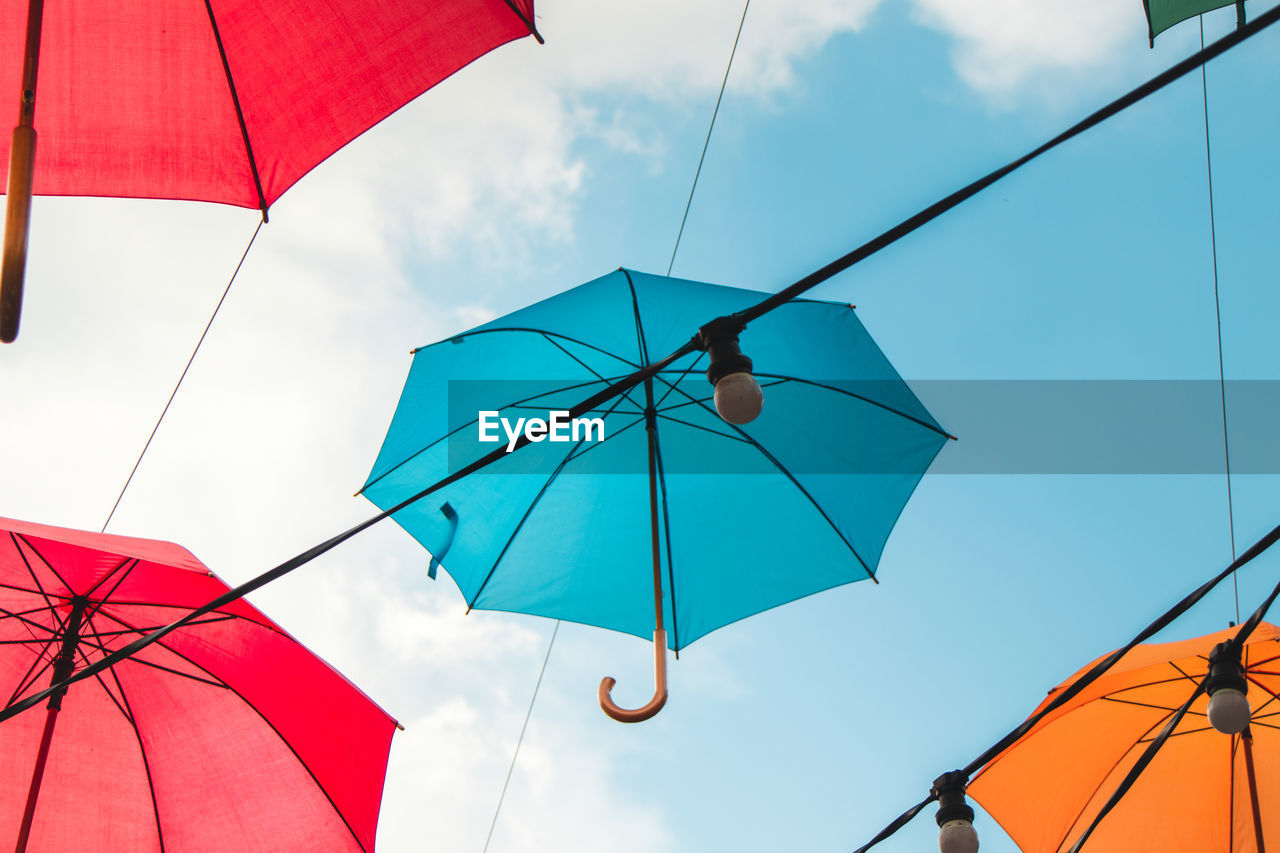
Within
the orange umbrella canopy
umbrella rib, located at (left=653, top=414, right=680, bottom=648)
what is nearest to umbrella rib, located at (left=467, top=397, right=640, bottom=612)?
umbrella rib, located at (left=653, top=414, right=680, bottom=648)

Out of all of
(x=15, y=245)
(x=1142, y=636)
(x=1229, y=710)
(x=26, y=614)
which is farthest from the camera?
(x=26, y=614)

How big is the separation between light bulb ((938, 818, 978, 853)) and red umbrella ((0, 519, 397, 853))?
2.01 meters

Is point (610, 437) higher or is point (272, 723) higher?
point (610, 437)

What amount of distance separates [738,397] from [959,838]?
1317 mm

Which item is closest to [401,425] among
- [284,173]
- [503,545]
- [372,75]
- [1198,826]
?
[503,545]

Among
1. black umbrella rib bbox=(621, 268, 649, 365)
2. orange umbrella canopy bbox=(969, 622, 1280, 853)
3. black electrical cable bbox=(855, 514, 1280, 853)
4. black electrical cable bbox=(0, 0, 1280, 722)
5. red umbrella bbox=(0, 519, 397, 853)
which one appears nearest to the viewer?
black electrical cable bbox=(0, 0, 1280, 722)

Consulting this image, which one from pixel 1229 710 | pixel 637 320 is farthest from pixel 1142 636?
pixel 637 320

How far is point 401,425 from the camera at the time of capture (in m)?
3.73

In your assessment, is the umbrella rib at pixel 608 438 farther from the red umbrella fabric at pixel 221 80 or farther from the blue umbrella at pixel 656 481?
the red umbrella fabric at pixel 221 80

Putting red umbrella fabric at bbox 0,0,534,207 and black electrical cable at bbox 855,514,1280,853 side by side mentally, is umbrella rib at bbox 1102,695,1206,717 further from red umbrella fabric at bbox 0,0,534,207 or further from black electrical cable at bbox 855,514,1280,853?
red umbrella fabric at bbox 0,0,534,207

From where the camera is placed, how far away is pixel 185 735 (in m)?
3.66

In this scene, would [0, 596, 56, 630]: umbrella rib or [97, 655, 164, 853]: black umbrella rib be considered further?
[97, 655, 164, 853]: black umbrella rib

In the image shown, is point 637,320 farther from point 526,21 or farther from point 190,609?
point 190,609

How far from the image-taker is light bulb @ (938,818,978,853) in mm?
2578
